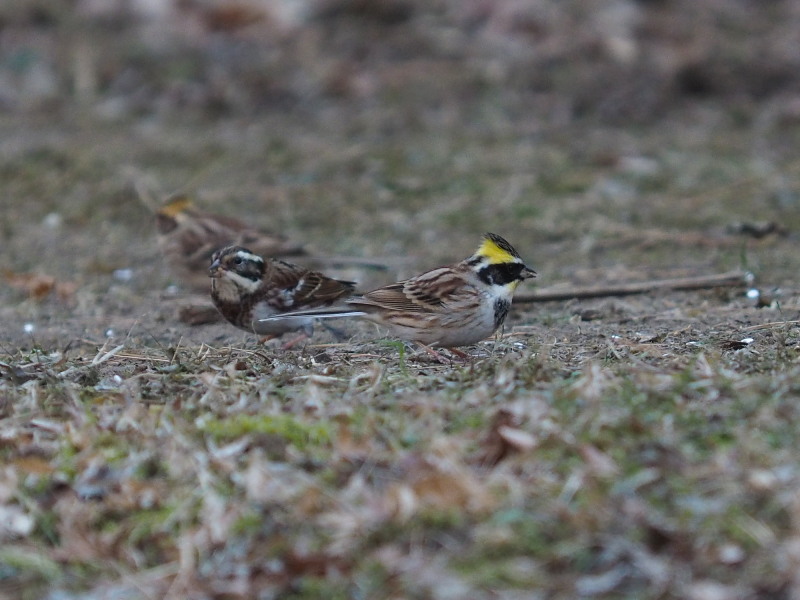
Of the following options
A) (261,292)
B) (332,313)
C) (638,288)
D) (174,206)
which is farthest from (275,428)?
(174,206)

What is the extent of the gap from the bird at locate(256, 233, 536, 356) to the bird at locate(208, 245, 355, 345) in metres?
0.47

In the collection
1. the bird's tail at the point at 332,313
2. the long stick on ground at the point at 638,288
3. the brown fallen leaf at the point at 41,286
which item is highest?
the bird's tail at the point at 332,313

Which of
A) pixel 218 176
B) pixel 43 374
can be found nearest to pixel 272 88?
pixel 218 176

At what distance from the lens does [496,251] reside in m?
7.16

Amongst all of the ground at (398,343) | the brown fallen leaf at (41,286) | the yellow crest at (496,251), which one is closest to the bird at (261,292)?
the ground at (398,343)

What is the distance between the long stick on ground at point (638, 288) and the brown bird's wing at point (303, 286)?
3.91 feet

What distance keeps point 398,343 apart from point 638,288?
2.40 meters

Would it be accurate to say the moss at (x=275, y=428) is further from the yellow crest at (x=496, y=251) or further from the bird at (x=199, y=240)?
the bird at (x=199, y=240)

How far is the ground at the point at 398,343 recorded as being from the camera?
432cm

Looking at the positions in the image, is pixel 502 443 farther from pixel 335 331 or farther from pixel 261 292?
pixel 261 292

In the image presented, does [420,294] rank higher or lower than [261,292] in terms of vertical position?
higher

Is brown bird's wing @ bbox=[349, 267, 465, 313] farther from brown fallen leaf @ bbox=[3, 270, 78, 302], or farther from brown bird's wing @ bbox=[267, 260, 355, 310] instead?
brown fallen leaf @ bbox=[3, 270, 78, 302]

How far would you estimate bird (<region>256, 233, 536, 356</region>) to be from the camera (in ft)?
22.5

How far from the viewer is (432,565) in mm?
4176
